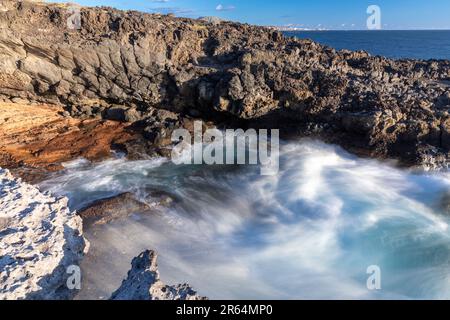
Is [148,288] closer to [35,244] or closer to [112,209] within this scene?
[35,244]

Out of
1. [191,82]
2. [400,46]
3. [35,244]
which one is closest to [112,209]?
[35,244]

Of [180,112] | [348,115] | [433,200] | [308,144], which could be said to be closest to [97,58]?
[180,112]

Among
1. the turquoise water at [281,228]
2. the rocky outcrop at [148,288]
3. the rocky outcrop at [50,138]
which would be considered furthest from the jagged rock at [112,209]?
the rocky outcrop at [148,288]

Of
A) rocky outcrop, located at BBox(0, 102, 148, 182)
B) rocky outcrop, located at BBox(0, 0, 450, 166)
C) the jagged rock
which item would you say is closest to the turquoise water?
the jagged rock

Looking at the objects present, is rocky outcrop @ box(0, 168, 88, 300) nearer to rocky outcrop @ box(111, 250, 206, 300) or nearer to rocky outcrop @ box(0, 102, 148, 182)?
rocky outcrop @ box(111, 250, 206, 300)
